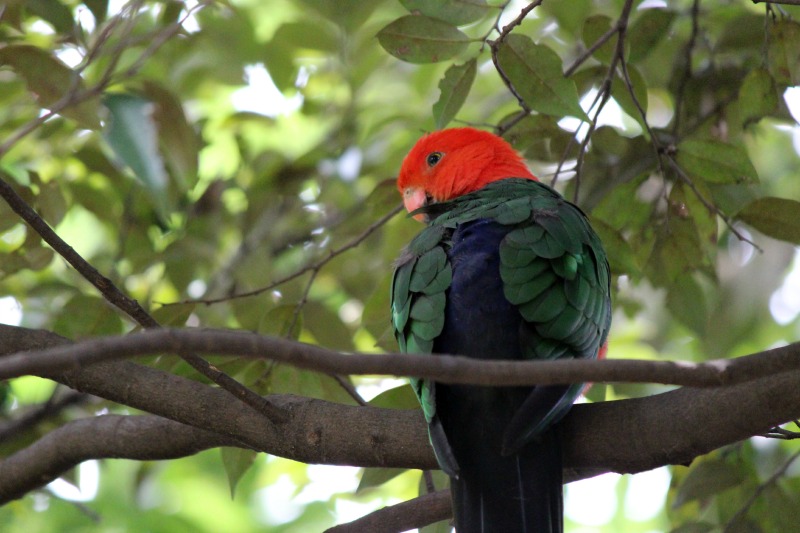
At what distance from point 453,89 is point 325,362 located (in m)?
1.62

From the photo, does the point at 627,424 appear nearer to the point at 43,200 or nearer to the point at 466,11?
the point at 466,11

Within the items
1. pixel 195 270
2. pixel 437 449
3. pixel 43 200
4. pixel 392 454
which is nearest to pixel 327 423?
pixel 392 454

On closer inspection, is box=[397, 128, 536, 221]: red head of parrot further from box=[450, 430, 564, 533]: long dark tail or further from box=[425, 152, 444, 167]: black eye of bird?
box=[450, 430, 564, 533]: long dark tail

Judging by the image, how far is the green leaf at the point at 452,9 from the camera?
2.79 m

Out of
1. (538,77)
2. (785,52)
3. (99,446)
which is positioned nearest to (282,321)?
(99,446)

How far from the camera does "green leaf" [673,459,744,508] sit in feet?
10.2

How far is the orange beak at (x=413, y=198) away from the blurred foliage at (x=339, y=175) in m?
0.11

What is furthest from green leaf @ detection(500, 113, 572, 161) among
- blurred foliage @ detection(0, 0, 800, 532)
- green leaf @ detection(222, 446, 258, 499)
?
green leaf @ detection(222, 446, 258, 499)

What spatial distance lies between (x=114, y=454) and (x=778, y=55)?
264cm

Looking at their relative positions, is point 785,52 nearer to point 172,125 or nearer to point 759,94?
point 759,94

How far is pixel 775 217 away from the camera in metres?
2.96

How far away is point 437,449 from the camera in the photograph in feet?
7.06

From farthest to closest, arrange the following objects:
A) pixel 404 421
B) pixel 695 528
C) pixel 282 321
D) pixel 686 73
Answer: pixel 686 73 → pixel 282 321 → pixel 695 528 → pixel 404 421

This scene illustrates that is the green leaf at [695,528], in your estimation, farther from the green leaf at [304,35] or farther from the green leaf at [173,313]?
the green leaf at [304,35]
